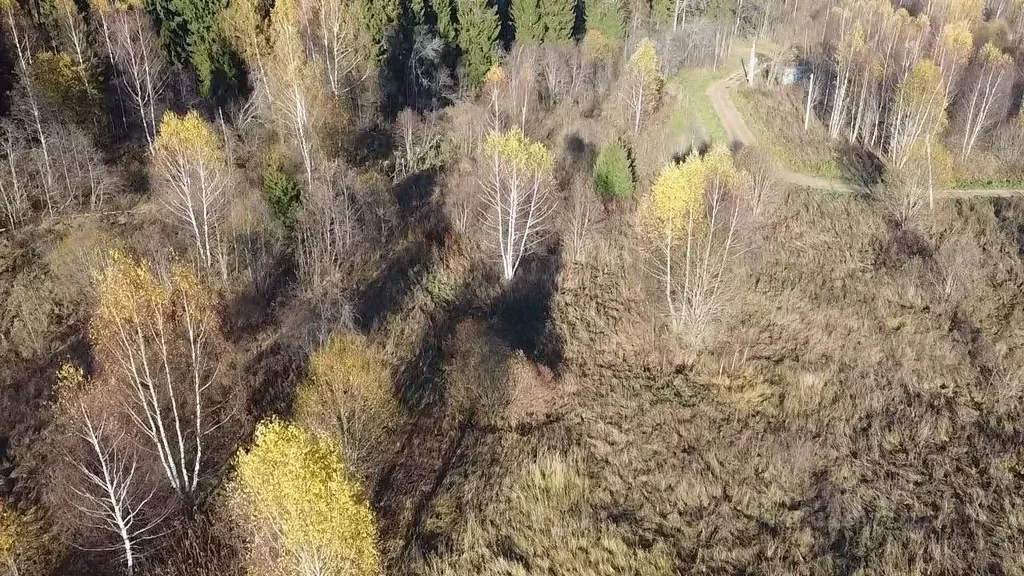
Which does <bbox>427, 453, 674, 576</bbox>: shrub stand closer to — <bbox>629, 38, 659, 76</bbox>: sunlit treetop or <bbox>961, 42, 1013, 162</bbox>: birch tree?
<bbox>629, 38, 659, 76</bbox>: sunlit treetop

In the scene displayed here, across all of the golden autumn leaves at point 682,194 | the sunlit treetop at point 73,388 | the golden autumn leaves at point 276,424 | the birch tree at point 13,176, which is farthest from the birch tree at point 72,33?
the golden autumn leaves at point 682,194

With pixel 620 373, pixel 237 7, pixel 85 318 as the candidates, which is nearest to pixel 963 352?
pixel 620 373

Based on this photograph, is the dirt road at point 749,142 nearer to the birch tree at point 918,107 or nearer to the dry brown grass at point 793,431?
the birch tree at point 918,107

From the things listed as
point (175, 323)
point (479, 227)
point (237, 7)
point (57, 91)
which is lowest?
point (479, 227)

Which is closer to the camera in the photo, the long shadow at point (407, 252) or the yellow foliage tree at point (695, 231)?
the yellow foliage tree at point (695, 231)

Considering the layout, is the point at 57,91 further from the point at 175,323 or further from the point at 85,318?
the point at 175,323

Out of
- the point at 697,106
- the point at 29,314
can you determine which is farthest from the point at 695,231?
the point at 29,314

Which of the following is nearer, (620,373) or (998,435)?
(998,435)
